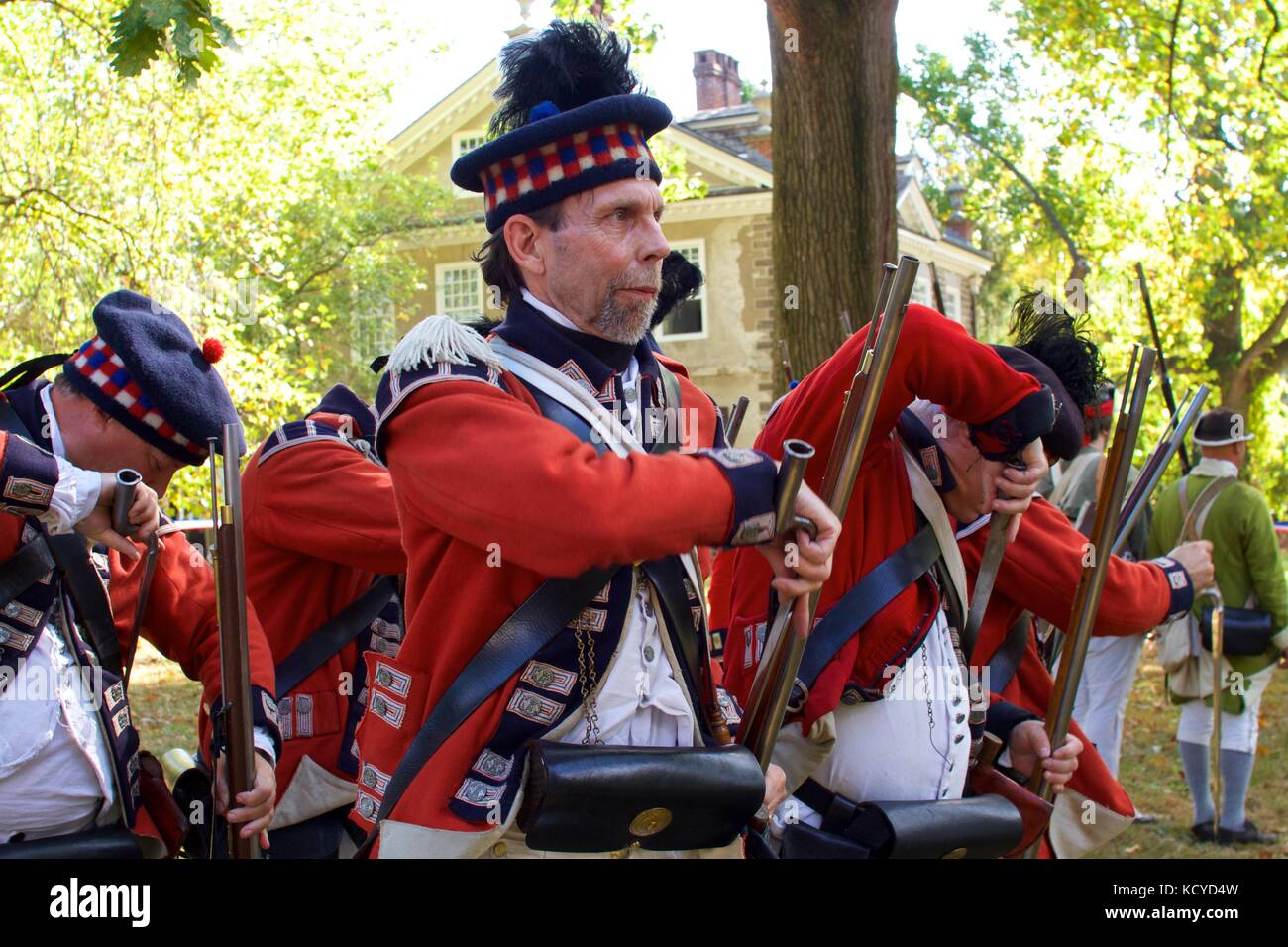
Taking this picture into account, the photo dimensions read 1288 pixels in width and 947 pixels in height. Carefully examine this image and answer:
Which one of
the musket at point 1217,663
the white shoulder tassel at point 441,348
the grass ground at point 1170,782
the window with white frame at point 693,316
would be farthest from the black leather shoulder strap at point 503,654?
the window with white frame at point 693,316

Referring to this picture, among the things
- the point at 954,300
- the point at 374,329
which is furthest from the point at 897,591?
the point at 954,300

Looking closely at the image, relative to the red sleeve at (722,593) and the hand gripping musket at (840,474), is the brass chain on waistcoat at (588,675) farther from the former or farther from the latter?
the red sleeve at (722,593)

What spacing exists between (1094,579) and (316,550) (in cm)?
197

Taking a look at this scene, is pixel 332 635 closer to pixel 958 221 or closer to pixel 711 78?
pixel 711 78

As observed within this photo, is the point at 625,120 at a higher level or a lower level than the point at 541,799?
higher

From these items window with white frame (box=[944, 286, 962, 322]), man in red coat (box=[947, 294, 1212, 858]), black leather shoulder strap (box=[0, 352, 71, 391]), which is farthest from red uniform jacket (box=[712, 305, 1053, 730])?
window with white frame (box=[944, 286, 962, 322])

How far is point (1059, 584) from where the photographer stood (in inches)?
148

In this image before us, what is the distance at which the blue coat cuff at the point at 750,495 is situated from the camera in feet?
7.77

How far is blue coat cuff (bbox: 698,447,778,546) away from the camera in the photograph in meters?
2.37

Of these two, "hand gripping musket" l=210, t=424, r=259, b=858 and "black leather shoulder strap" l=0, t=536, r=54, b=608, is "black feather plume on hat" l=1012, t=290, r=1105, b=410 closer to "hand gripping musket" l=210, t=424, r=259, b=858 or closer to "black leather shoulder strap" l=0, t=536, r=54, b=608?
"hand gripping musket" l=210, t=424, r=259, b=858
